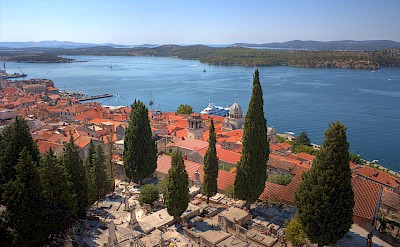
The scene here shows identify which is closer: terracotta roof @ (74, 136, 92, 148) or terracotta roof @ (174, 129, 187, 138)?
terracotta roof @ (74, 136, 92, 148)

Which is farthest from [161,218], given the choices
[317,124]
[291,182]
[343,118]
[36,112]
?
[343,118]

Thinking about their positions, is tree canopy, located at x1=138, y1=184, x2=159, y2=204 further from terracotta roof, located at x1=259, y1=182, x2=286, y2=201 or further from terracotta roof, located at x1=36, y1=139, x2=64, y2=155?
terracotta roof, located at x1=36, y1=139, x2=64, y2=155

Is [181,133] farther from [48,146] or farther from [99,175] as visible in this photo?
[99,175]

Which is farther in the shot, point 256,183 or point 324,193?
point 256,183

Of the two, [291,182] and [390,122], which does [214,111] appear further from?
[291,182]

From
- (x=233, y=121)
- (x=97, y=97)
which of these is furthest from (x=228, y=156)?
(x=97, y=97)

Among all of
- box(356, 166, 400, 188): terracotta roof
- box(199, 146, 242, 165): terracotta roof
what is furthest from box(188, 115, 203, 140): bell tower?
box(356, 166, 400, 188): terracotta roof

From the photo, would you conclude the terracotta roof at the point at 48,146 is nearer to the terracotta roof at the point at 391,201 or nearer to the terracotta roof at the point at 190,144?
the terracotta roof at the point at 190,144
